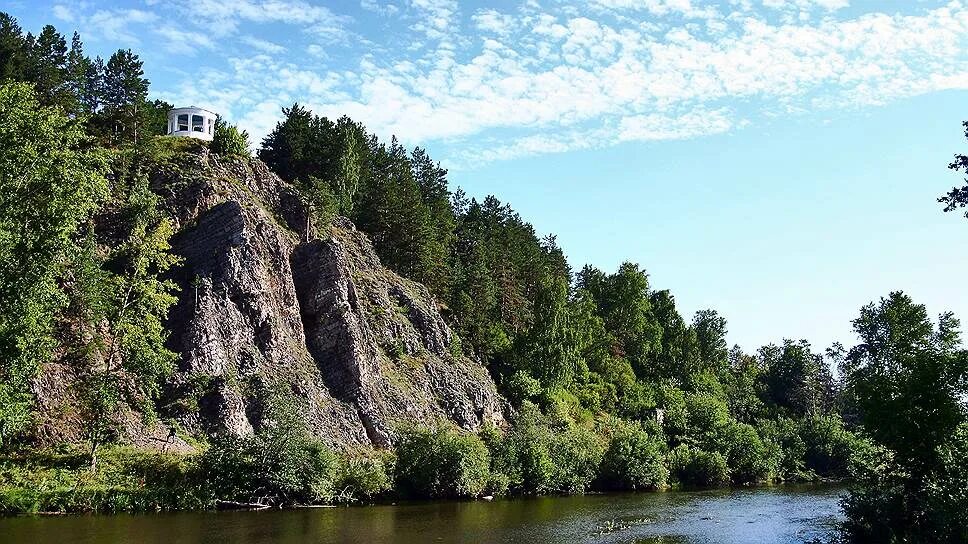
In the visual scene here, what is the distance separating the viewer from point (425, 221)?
84.2 metres

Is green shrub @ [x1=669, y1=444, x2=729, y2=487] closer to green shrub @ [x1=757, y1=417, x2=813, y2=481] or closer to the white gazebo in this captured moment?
green shrub @ [x1=757, y1=417, x2=813, y2=481]

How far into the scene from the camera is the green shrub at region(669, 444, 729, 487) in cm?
7725

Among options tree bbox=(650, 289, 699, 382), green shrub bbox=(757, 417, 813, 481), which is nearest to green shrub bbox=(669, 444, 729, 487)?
green shrub bbox=(757, 417, 813, 481)

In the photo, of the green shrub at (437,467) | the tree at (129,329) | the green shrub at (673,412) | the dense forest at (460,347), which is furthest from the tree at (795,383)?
the tree at (129,329)

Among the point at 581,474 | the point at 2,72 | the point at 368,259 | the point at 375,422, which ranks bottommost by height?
the point at 581,474

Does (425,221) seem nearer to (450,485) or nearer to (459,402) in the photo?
(459,402)

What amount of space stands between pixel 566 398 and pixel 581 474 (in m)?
18.3

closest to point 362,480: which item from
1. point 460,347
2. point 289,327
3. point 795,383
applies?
point 289,327

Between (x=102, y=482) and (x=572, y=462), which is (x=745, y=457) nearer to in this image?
(x=572, y=462)

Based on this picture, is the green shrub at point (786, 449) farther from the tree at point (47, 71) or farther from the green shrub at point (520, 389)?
the tree at point (47, 71)

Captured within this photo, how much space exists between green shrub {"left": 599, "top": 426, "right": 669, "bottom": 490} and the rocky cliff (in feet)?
38.2

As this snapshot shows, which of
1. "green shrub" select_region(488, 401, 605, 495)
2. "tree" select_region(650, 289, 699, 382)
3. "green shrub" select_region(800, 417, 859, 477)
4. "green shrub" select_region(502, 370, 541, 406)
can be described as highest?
"tree" select_region(650, 289, 699, 382)

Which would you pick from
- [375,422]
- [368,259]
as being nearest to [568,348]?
[368,259]

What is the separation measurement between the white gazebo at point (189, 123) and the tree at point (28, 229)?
1533 inches
